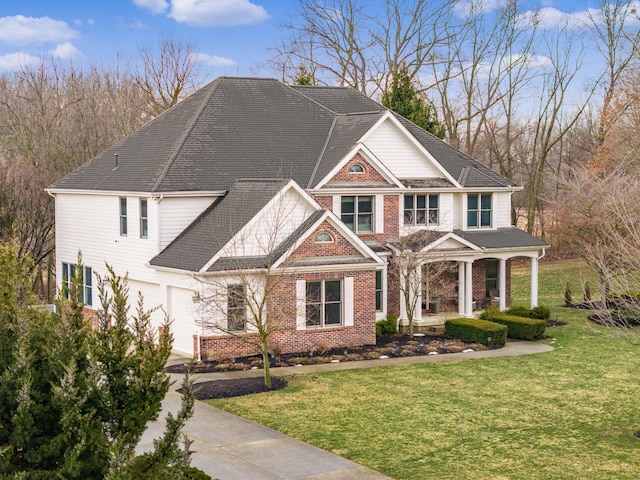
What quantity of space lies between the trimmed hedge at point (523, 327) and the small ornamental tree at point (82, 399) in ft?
71.6

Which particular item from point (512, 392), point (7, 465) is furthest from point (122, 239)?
point (7, 465)

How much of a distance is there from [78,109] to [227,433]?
117ft

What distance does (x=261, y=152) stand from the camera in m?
32.1

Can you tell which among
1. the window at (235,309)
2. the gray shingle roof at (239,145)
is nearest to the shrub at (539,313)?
the gray shingle roof at (239,145)

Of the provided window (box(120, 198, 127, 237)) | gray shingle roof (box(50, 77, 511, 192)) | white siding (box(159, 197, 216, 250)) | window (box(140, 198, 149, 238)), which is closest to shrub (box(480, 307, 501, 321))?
gray shingle roof (box(50, 77, 511, 192))

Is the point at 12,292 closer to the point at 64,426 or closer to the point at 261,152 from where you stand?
the point at 64,426

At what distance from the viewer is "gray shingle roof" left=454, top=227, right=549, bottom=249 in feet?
112

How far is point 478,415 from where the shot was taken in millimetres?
20172

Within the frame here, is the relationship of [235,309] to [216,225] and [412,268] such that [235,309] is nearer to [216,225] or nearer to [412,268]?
[216,225]

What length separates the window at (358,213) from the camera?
31.4 metres

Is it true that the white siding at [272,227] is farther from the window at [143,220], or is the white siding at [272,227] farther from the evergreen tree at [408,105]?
the evergreen tree at [408,105]

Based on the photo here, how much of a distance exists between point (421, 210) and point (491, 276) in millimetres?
4727

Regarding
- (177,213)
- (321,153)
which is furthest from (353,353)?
(321,153)

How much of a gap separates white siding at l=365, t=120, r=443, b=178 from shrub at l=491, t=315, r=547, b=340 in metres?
6.28
